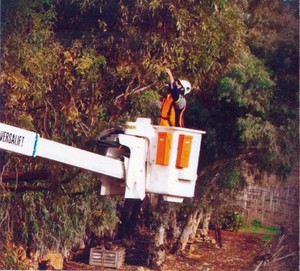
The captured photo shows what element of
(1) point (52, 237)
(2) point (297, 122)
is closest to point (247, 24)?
(2) point (297, 122)

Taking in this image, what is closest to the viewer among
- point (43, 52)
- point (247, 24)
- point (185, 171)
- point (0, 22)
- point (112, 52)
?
point (185, 171)

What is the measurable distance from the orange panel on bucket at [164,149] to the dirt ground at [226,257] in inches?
62.7

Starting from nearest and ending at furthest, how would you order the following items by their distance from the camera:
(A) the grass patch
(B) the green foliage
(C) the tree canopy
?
(C) the tree canopy
(A) the grass patch
(B) the green foliage

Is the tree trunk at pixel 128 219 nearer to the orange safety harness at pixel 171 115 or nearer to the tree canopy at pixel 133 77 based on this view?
the tree canopy at pixel 133 77

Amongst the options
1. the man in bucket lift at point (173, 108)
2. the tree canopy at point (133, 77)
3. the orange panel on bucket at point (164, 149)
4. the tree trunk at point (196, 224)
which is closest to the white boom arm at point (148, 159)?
the orange panel on bucket at point (164, 149)

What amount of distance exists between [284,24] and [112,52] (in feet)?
2.64

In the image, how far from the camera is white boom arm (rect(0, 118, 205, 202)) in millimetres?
2139

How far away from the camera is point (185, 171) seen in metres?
2.15

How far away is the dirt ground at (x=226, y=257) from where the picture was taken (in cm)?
371

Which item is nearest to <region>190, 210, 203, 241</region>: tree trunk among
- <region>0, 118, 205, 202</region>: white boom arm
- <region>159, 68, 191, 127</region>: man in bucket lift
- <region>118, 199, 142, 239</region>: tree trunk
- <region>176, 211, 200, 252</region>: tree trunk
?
<region>176, 211, 200, 252</region>: tree trunk

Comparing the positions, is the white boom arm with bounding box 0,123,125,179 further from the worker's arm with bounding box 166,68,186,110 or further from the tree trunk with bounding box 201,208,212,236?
the tree trunk with bounding box 201,208,212,236

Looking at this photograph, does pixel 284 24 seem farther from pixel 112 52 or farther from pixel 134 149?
pixel 134 149

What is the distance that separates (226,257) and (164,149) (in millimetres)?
1791

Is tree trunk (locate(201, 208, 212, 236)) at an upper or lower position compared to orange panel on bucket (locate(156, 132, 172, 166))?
lower
